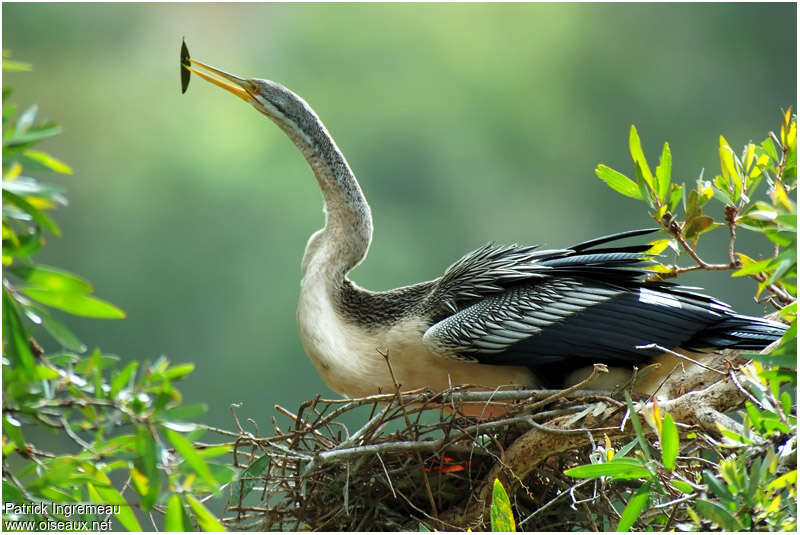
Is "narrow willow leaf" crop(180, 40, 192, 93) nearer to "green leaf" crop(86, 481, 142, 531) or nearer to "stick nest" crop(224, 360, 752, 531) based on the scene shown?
"stick nest" crop(224, 360, 752, 531)

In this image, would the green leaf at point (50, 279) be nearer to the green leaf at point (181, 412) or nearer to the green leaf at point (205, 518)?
the green leaf at point (181, 412)

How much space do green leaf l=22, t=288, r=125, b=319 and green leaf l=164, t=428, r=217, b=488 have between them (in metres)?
0.14

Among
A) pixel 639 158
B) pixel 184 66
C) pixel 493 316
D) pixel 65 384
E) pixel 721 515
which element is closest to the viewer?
pixel 65 384

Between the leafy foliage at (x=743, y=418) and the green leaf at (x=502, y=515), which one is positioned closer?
the leafy foliage at (x=743, y=418)

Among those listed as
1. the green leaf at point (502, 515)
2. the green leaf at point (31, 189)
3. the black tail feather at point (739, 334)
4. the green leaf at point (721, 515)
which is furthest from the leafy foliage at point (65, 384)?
the black tail feather at point (739, 334)

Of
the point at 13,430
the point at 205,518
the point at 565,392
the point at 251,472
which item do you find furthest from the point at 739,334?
the point at 13,430

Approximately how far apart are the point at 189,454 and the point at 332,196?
1497 millimetres

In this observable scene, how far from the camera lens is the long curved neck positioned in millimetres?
2406

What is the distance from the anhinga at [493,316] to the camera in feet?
6.55

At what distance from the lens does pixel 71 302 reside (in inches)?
38.3

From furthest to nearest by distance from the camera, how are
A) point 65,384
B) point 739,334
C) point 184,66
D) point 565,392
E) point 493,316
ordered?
1. point 184,66
2. point 493,316
3. point 739,334
4. point 565,392
5. point 65,384

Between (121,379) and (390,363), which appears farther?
(390,363)

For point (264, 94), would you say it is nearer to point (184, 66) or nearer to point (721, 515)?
point (184, 66)

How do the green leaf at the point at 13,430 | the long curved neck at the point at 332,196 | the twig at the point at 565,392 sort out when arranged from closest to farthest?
the green leaf at the point at 13,430
the twig at the point at 565,392
the long curved neck at the point at 332,196
